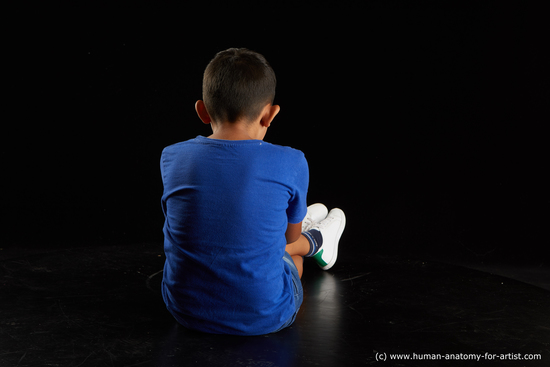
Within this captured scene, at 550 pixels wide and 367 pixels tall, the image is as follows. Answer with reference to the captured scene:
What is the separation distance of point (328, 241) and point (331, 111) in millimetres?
975

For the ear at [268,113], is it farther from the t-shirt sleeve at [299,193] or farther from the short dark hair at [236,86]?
the t-shirt sleeve at [299,193]

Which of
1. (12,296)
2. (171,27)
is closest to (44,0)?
(171,27)

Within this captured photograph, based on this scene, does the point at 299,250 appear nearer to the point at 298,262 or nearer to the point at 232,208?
the point at 298,262

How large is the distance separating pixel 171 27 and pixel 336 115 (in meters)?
0.95

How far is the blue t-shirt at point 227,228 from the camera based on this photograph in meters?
1.23

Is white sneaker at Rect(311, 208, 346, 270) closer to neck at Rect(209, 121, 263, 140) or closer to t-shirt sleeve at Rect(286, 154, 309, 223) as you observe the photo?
t-shirt sleeve at Rect(286, 154, 309, 223)

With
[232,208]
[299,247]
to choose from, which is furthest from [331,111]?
[232,208]

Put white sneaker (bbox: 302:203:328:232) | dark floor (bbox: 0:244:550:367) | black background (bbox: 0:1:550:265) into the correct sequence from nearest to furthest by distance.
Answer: dark floor (bbox: 0:244:550:367)
white sneaker (bbox: 302:203:328:232)
black background (bbox: 0:1:550:265)

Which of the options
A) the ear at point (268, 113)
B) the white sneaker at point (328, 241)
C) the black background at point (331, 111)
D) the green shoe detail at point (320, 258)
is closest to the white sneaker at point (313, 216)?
the white sneaker at point (328, 241)

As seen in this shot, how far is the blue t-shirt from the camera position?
1233 millimetres

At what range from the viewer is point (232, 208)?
1231mm

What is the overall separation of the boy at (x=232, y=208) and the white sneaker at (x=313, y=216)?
794 mm

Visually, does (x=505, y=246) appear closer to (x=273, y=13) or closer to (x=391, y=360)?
(x=273, y=13)

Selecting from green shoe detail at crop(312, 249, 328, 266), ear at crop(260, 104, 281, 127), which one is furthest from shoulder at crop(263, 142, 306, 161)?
green shoe detail at crop(312, 249, 328, 266)
